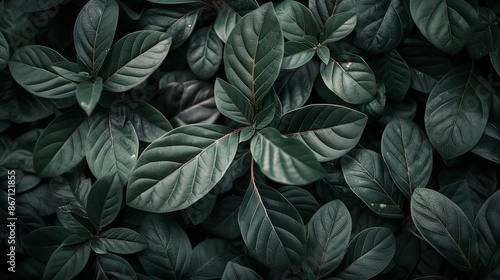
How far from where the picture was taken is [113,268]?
39.0 inches

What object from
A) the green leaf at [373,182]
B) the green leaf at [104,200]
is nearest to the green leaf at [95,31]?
the green leaf at [104,200]

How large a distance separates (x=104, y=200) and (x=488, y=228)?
2.61ft

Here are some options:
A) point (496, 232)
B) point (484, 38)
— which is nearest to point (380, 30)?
point (484, 38)

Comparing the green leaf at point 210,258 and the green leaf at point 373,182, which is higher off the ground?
the green leaf at point 373,182

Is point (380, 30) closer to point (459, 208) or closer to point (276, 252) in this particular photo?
point (459, 208)

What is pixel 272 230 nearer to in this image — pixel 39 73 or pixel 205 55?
pixel 205 55

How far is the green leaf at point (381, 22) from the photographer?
3.21 feet

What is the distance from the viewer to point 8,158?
105 centimetres

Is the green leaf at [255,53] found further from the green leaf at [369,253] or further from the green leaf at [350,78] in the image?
the green leaf at [369,253]

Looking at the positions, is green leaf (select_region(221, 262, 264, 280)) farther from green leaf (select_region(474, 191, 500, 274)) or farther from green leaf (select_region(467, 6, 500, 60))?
green leaf (select_region(467, 6, 500, 60))

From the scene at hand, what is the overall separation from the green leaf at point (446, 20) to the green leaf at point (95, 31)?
61 cm

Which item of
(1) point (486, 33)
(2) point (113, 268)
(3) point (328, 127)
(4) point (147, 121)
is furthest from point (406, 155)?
(2) point (113, 268)

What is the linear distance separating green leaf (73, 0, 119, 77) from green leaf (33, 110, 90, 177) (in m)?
0.12

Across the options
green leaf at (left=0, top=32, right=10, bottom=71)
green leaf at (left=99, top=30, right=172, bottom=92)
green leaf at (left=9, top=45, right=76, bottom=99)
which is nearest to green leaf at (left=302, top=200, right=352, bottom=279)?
green leaf at (left=99, top=30, right=172, bottom=92)
